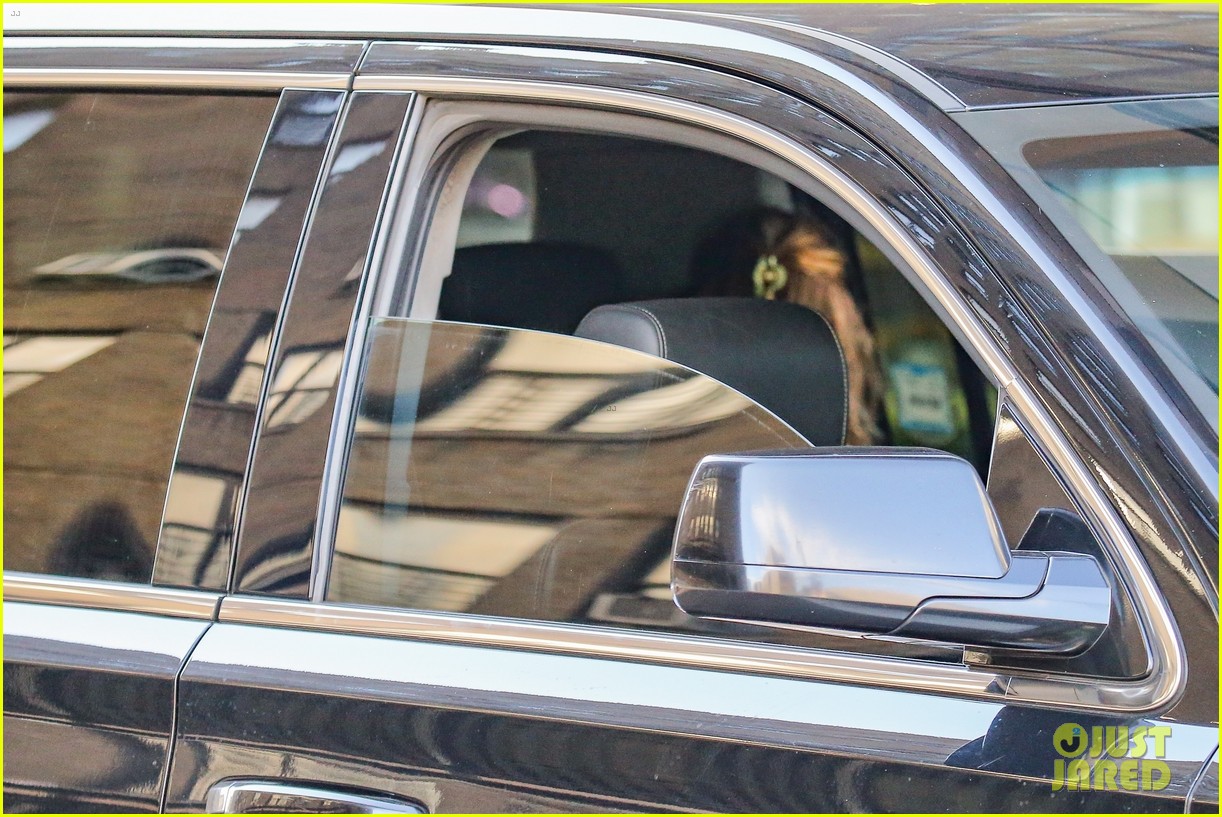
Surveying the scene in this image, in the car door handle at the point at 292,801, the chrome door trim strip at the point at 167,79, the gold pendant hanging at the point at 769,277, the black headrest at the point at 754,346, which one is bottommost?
the car door handle at the point at 292,801

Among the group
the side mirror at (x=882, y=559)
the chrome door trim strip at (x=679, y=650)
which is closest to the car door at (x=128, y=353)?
the chrome door trim strip at (x=679, y=650)

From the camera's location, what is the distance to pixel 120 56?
1.42 meters

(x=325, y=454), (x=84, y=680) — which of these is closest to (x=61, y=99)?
(x=325, y=454)

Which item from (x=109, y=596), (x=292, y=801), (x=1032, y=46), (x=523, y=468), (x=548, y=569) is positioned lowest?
(x=292, y=801)

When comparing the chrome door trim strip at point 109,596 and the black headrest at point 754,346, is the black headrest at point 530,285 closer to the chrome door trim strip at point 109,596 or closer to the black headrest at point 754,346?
the black headrest at point 754,346

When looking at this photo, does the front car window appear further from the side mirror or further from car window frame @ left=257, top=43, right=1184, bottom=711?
the side mirror

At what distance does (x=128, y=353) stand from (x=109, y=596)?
290 mm

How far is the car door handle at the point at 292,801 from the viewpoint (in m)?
1.08

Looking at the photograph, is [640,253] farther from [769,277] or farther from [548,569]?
[548,569]

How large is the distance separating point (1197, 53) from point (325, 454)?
1070mm

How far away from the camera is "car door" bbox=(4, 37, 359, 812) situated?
1.21m

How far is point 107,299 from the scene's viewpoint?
136 cm

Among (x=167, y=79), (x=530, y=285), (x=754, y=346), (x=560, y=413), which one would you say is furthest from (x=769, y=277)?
(x=167, y=79)

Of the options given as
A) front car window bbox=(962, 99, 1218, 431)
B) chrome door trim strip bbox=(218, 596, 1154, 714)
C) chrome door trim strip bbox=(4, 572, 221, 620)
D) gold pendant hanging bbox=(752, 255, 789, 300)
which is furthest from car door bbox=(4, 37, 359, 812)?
gold pendant hanging bbox=(752, 255, 789, 300)
